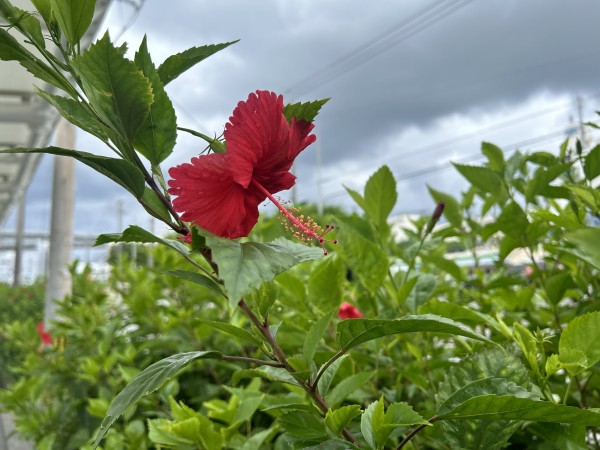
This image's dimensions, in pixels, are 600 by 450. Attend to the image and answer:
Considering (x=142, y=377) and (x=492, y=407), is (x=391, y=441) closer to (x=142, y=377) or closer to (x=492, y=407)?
(x=492, y=407)

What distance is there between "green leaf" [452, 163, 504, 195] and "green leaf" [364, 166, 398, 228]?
21cm

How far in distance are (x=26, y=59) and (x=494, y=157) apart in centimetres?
99

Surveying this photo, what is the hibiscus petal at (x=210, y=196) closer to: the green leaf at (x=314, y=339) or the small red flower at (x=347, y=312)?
the green leaf at (x=314, y=339)

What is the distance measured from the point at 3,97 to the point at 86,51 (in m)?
7.76

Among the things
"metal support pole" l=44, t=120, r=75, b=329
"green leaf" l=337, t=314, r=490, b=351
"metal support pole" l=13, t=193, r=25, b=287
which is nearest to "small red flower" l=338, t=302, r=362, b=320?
"green leaf" l=337, t=314, r=490, b=351

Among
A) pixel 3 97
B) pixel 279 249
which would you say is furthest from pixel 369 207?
pixel 3 97

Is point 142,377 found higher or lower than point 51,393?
higher

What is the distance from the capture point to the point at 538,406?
54 centimetres

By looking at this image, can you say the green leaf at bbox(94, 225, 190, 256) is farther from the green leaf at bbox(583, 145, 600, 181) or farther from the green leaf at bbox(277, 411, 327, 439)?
the green leaf at bbox(583, 145, 600, 181)

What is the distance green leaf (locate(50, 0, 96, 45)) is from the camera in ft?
1.98

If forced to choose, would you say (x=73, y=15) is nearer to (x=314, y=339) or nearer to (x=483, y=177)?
(x=314, y=339)

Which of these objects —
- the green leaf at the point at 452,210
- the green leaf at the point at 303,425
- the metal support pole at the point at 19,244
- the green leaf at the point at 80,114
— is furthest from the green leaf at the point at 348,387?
the metal support pole at the point at 19,244

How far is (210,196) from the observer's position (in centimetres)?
56

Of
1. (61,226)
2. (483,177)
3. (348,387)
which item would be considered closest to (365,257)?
(348,387)
